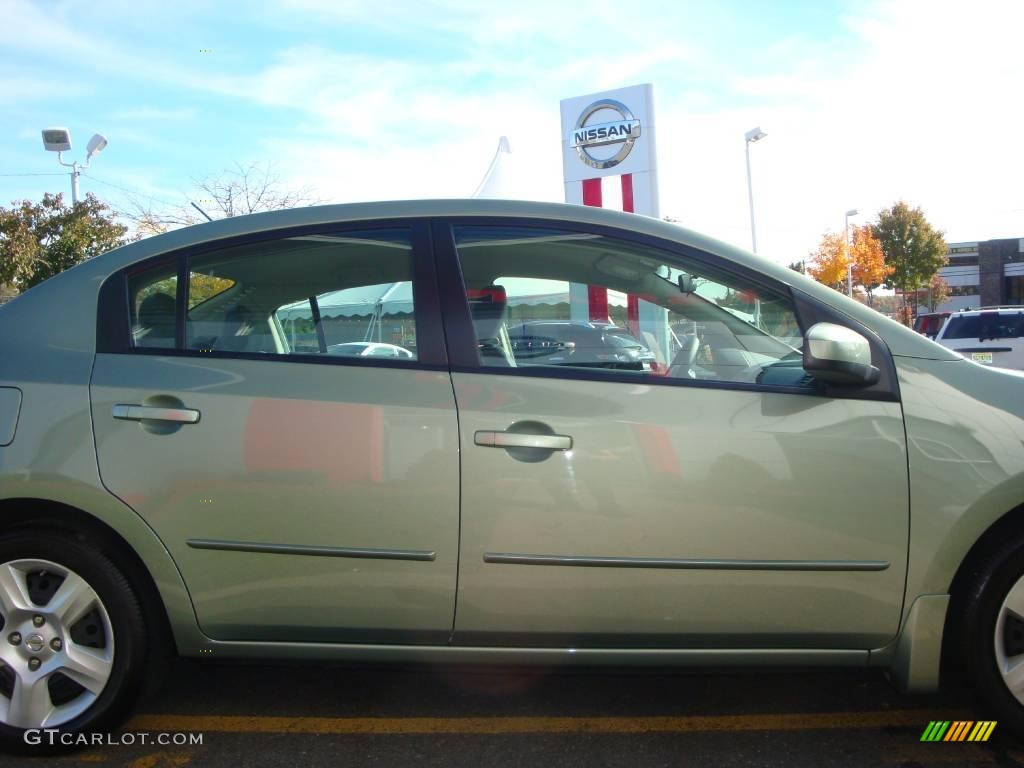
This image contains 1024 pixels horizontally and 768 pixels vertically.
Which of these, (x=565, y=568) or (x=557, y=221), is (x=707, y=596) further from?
(x=557, y=221)

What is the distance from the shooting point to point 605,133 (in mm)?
11758

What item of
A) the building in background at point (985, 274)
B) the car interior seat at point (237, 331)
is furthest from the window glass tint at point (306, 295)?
the building in background at point (985, 274)

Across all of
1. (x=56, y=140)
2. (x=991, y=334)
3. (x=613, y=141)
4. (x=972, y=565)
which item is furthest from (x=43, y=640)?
(x=56, y=140)

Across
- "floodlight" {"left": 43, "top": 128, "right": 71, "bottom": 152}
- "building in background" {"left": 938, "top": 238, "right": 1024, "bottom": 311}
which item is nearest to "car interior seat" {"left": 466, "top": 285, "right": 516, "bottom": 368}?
"floodlight" {"left": 43, "top": 128, "right": 71, "bottom": 152}

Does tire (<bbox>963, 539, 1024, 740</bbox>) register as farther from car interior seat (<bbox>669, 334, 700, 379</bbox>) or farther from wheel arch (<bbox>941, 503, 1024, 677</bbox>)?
car interior seat (<bbox>669, 334, 700, 379</bbox>)

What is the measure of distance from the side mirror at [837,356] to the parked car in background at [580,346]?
0.48 metres

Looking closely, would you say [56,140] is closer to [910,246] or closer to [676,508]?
[676,508]

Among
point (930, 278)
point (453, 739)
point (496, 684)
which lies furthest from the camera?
point (930, 278)

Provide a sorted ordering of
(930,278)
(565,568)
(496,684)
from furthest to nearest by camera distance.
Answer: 1. (930,278)
2. (496,684)
3. (565,568)

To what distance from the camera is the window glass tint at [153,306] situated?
8.90 ft

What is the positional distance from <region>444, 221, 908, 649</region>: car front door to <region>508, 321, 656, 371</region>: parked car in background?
4cm

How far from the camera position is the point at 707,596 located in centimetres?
250

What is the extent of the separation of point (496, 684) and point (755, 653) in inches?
40.8

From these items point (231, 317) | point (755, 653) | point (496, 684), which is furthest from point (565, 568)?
point (231, 317)
